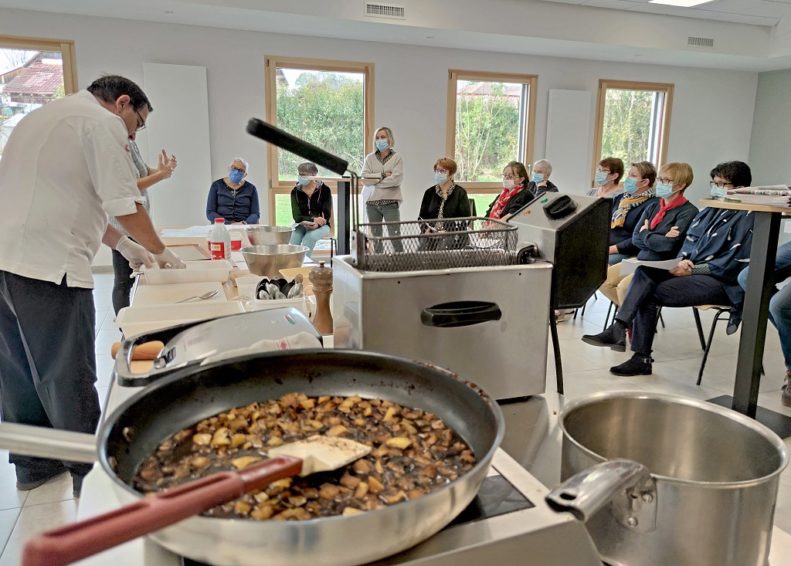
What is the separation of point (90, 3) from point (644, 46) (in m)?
5.76

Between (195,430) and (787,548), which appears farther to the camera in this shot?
(787,548)

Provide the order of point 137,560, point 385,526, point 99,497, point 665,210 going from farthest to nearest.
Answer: point 665,210 < point 99,497 < point 137,560 < point 385,526

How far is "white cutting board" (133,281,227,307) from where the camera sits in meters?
1.81

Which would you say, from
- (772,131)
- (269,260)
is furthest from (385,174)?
(772,131)

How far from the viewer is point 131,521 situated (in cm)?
41

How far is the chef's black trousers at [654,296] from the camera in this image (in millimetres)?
3367

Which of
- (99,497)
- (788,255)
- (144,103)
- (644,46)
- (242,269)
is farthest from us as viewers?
(644,46)

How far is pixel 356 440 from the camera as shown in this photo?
2.52ft

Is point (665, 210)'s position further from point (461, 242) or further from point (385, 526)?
point (385, 526)

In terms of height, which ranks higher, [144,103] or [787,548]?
[144,103]

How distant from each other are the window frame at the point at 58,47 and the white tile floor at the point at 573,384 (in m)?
1.95

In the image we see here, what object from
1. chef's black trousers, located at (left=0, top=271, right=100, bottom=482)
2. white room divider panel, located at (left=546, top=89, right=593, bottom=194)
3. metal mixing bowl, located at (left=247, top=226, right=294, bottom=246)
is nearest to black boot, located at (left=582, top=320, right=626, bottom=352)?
metal mixing bowl, located at (left=247, top=226, right=294, bottom=246)

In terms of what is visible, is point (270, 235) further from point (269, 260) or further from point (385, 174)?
point (385, 174)

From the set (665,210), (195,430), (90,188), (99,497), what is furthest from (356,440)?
(665,210)
